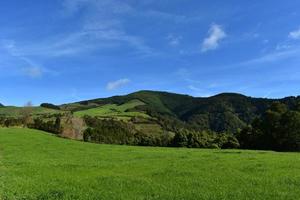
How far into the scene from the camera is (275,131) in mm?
89125

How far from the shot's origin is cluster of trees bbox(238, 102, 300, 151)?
282 feet

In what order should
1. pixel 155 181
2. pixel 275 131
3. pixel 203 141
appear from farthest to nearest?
pixel 203 141 < pixel 275 131 < pixel 155 181

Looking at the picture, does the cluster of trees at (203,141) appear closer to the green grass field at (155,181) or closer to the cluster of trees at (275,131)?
the cluster of trees at (275,131)

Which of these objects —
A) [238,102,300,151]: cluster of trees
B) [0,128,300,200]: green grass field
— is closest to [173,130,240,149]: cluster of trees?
[238,102,300,151]: cluster of trees

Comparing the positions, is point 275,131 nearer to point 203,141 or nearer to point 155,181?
point 203,141

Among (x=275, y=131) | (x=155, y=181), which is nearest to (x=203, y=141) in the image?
(x=275, y=131)

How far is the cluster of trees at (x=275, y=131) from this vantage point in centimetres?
8606

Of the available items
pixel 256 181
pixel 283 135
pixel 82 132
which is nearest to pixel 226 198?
pixel 256 181

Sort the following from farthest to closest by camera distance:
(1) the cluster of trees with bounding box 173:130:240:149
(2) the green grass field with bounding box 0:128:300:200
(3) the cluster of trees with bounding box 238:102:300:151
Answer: (1) the cluster of trees with bounding box 173:130:240:149 → (3) the cluster of trees with bounding box 238:102:300:151 → (2) the green grass field with bounding box 0:128:300:200

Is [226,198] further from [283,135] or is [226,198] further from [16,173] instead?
→ [283,135]

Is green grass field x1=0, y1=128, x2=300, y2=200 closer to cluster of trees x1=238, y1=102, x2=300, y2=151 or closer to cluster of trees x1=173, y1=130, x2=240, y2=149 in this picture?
cluster of trees x1=238, y1=102, x2=300, y2=151

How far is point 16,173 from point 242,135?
6862cm

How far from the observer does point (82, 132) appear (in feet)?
434

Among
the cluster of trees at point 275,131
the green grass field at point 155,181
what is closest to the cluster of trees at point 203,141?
the cluster of trees at point 275,131
